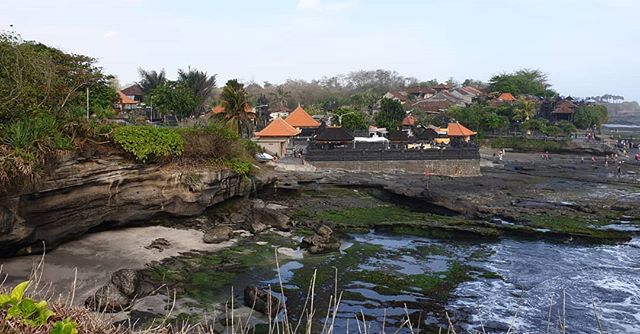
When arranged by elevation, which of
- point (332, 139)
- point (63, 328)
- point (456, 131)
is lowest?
point (63, 328)

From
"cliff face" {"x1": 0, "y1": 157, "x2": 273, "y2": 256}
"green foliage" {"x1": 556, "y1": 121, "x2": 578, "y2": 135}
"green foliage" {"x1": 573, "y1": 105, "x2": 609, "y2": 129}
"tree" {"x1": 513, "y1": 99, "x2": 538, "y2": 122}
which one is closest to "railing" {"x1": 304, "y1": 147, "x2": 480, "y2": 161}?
"cliff face" {"x1": 0, "y1": 157, "x2": 273, "y2": 256}

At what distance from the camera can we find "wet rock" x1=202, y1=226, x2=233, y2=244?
19.4 meters

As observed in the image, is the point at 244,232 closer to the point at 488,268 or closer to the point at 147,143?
the point at 147,143

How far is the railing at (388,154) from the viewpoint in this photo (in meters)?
38.4

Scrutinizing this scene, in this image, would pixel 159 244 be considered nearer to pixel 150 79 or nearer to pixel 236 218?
pixel 236 218

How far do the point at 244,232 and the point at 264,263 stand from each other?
3813mm

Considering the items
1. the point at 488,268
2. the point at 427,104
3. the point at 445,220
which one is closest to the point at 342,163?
the point at 445,220

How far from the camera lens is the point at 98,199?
17.9m

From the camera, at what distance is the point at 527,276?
59.4 feet

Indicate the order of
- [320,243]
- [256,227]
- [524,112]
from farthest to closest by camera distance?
1. [524,112]
2. [256,227]
3. [320,243]

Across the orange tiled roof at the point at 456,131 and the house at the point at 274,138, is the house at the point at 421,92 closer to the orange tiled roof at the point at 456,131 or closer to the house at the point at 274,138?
the orange tiled roof at the point at 456,131

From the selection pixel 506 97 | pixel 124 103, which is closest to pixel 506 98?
pixel 506 97

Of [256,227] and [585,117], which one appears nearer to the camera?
[256,227]

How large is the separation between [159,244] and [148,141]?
376cm
